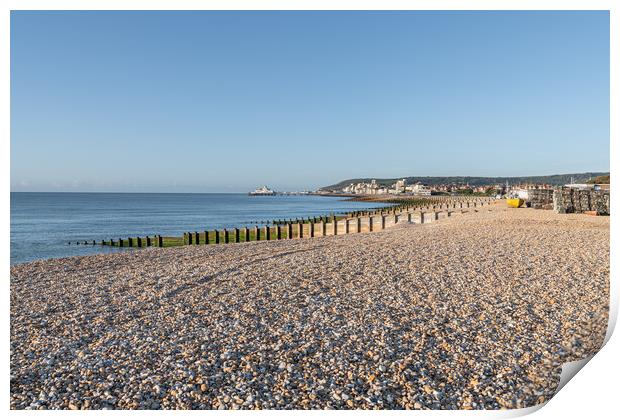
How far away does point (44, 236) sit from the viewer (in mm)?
27656

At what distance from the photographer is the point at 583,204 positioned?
22.8m

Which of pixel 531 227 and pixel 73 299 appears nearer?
pixel 73 299

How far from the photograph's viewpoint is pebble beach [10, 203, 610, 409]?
3.79 metres

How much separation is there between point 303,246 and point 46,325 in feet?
26.0

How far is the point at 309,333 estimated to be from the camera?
5043 millimetres

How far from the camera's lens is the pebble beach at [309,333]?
12.4 feet

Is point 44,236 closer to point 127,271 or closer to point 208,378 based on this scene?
point 127,271

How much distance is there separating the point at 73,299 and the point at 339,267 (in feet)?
15.9

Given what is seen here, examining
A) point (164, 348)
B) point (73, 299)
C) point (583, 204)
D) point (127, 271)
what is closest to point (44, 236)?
point (127, 271)

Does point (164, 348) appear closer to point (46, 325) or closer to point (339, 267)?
point (46, 325)

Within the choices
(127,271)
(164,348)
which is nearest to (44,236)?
(127,271)
